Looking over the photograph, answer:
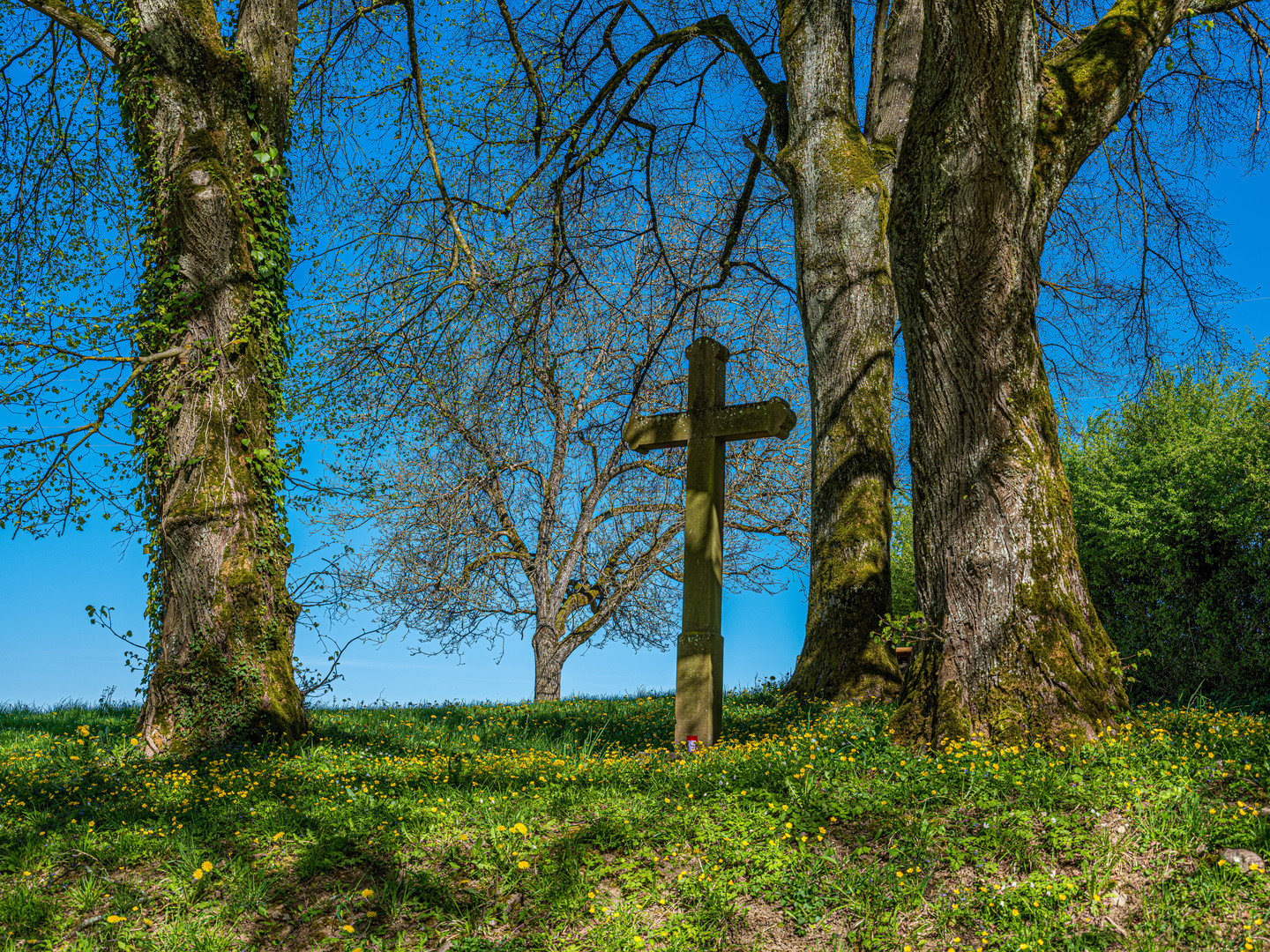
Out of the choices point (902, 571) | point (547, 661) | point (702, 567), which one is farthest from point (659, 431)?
point (902, 571)

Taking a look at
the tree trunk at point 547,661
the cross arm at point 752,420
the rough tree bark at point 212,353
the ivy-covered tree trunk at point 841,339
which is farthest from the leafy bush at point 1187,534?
the rough tree bark at point 212,353

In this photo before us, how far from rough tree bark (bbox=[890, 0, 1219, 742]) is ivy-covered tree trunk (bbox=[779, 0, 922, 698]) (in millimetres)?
2102

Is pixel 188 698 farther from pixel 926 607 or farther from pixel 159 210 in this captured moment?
pixel 926 607

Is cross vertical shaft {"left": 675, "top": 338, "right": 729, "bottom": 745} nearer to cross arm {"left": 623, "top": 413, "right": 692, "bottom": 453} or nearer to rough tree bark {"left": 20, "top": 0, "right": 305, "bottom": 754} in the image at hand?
cross arm {"left": 623, "top": 413, "right": 692, "bottom": 453}

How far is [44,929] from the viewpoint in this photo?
148 inches

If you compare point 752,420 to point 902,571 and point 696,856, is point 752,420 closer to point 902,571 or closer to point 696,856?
point 696,856

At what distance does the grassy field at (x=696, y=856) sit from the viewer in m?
3.61

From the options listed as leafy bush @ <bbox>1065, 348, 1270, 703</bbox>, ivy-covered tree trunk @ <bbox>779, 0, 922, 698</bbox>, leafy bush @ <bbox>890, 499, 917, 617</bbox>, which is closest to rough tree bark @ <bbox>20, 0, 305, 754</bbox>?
ivy-covered tree trunk @ <bbox>779, 0, 922, 698</bbox>

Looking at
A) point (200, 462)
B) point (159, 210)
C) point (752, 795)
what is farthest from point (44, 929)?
point (159, 210)

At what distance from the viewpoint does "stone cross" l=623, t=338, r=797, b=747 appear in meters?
6.69

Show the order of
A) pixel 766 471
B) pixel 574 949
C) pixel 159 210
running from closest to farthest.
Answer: pixel 574 949
pixel 159 210
pixel 766 471

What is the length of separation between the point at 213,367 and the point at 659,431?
4.19 meters

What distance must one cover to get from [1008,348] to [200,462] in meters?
6.76

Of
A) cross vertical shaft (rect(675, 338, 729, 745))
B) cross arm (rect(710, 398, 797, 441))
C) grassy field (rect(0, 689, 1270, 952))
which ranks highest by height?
cross arm (rect(710, 398, 797, 441))
